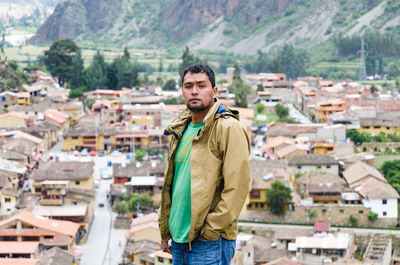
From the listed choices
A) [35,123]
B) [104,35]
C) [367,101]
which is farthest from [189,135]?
[104,35]

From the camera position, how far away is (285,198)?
1675cm

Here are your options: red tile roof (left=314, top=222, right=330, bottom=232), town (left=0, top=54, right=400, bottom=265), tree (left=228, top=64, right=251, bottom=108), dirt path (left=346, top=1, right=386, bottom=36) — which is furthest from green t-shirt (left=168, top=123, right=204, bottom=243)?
dirt path (left=346, top=1, right=386, bottom=36)

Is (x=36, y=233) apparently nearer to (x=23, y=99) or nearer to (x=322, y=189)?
(x=322, y=189)

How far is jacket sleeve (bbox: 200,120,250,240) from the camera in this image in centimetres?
262

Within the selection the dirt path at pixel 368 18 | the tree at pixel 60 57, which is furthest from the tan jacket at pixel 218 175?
the dirt path at pixel 368 18

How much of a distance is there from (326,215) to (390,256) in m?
2.38

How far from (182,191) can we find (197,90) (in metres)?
0.40

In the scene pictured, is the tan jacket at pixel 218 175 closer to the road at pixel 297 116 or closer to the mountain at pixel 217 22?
the road at pixel 297 116

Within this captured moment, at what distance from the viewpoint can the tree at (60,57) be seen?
3736 cm

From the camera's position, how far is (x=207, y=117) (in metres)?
2.73

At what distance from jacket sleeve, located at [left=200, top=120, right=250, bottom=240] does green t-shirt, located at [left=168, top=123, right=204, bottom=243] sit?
132 millimetres

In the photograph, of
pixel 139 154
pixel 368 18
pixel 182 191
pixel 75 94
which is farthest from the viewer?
pixel 368 18

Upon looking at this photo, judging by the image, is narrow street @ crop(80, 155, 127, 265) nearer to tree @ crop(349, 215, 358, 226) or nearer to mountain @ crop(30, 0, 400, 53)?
tree @ crop(349, 215, 358, 226)

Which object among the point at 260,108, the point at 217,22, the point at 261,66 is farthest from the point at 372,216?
the point at 217,22
